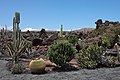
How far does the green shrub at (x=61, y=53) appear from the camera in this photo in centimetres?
1372

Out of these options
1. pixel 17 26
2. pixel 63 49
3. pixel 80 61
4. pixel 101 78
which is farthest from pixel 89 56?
pixel 17 26

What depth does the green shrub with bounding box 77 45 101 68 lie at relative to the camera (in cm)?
1370

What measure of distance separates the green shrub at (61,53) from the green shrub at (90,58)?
0.59 metres

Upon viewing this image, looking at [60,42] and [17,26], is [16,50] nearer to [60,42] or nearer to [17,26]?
[17,26]

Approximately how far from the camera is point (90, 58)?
46.2 feet

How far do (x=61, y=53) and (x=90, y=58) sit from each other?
156 cm

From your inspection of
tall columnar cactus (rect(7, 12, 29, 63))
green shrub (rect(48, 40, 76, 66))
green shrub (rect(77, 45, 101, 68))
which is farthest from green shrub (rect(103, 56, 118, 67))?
tall columnar cactus (rect(7, 12, 29, 63))

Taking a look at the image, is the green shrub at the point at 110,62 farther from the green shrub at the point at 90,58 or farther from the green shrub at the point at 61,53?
the green shrub at the point at 61,53

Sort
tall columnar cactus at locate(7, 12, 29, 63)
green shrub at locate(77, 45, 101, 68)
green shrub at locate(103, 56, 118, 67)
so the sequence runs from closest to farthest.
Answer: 1. green shrub at locate(77, 45, 101, 68)
2. green shrub at locate(103, 56, 118, 67)
3. tall columnar cactus at locate(7, 12, 29, 63)

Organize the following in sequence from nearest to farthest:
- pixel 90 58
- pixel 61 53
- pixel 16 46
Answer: pixel 61 53
pixel 90 58
pixel 16 46

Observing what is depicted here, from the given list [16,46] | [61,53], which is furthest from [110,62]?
[16,46]

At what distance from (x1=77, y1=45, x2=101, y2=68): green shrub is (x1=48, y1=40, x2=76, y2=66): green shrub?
1.94 ft

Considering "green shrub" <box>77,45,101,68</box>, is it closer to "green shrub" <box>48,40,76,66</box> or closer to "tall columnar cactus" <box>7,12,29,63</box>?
"green shrub" <box>48,40,76,66</box>

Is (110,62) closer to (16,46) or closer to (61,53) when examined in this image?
(61,53)
